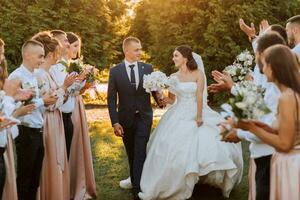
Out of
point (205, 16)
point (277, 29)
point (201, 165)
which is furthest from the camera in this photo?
point (205, 16)

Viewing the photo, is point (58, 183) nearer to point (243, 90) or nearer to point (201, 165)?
point (201, 165)

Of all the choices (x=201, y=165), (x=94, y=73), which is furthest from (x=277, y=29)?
(x=94, y=73)

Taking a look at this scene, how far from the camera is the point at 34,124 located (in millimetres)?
5621

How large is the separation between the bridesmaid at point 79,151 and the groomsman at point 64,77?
0.25 meters

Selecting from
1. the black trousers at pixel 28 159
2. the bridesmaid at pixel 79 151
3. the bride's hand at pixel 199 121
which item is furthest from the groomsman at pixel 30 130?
the bride's hand at pixel 199 121

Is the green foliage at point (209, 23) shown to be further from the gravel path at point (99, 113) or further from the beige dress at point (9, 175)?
the beige dress at point (9, 175)

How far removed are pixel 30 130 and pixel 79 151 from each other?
165 cm

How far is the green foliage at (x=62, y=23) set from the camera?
58.5 feet

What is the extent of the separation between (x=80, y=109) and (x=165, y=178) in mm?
1457

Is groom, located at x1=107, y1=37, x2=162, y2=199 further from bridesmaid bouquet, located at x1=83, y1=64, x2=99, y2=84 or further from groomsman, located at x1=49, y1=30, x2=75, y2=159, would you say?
groomsman, located at x1=49, y1=30, x2=75, y2=159

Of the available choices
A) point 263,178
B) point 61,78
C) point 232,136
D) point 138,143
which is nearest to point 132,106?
point 138,143

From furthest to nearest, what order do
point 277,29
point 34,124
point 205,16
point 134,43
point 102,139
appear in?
point 205,16 → point 102,139 → point 134,43 → point 277,29 → point 34,124

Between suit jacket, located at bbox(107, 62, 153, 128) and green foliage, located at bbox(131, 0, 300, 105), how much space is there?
37.0ft

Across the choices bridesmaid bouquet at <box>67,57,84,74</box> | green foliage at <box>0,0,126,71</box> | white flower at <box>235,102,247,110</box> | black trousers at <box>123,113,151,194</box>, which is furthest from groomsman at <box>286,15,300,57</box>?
green foliage at <box>0,0,126,71</box>
